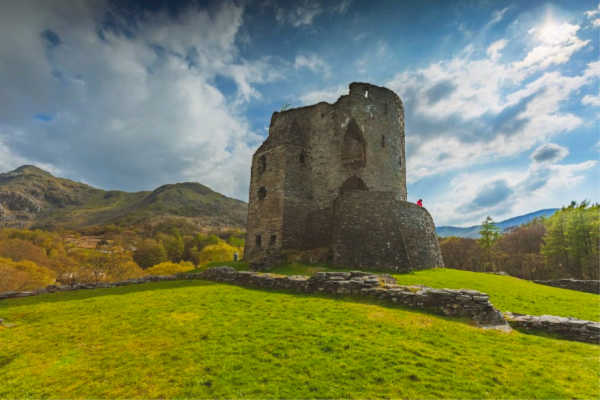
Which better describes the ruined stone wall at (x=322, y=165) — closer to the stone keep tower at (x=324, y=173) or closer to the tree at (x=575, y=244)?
the stone keep tower at (x=324, y=173)

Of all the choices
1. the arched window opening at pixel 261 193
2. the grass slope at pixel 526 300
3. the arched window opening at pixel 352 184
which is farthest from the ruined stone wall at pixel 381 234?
the arched window opening at pixel 261 193

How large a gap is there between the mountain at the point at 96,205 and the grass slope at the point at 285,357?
335ft

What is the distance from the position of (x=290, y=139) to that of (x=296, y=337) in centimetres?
1910

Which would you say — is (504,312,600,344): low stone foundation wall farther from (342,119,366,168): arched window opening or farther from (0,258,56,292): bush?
(0,258,56,292): bush

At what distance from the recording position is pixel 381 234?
17.6 meters

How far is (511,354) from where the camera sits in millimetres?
5633

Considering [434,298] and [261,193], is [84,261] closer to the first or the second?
[261,193]

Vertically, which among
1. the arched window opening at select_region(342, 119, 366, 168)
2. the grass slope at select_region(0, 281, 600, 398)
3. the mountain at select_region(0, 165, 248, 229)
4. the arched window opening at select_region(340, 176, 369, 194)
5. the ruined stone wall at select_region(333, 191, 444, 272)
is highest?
the mountain at select_region(0, 165, 248, 229)

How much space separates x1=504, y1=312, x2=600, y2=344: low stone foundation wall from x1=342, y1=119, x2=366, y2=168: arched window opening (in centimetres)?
1640

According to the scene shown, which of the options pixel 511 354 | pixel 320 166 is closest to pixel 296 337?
pixel 511 354

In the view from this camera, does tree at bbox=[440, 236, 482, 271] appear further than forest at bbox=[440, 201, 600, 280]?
Yes

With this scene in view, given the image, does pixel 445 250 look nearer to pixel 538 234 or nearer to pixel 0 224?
pixel 538 234

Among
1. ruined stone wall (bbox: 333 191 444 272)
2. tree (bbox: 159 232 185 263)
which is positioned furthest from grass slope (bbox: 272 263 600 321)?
tree (bbox: 159 232 185 263)

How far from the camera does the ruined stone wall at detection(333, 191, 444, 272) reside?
16.9 m
